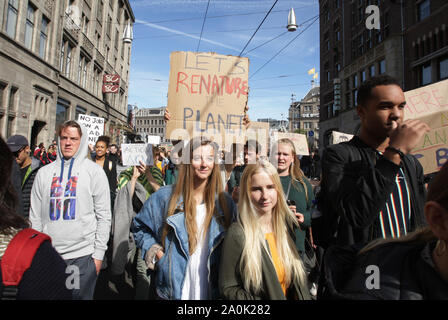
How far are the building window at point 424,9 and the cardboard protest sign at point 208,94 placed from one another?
21760mm

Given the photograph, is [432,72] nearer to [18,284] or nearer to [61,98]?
[18,284]

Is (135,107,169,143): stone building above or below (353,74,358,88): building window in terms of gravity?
above

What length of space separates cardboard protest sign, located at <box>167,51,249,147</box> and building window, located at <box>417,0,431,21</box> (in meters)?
21.8

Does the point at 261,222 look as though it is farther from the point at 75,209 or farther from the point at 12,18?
the point at 12,18

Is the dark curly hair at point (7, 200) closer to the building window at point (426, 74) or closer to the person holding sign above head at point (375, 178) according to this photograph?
the person holding sign above head at point (375, 178)

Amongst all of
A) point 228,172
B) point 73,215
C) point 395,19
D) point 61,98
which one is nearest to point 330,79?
point 395,19

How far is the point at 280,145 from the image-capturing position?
338 centimetres

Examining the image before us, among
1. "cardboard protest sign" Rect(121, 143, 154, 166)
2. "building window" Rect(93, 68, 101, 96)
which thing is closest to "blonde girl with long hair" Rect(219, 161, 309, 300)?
"cardboard protest sign" Rect(121, 143, 154, 166)

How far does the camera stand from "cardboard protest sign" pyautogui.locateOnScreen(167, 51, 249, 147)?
3.55m

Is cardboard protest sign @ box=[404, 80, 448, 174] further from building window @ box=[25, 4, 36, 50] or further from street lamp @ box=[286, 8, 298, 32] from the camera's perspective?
building window @ box=[25, 4, 36, 50]

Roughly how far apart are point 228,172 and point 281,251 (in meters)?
2.36

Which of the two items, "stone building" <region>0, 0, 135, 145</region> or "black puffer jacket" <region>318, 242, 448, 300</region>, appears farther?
"stone building" <region>0, 0, 135, 145</region>

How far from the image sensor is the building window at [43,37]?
17.5 metres

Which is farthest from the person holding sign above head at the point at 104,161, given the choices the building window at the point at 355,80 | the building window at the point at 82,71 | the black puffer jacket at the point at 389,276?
the building window at the point at 355,80
